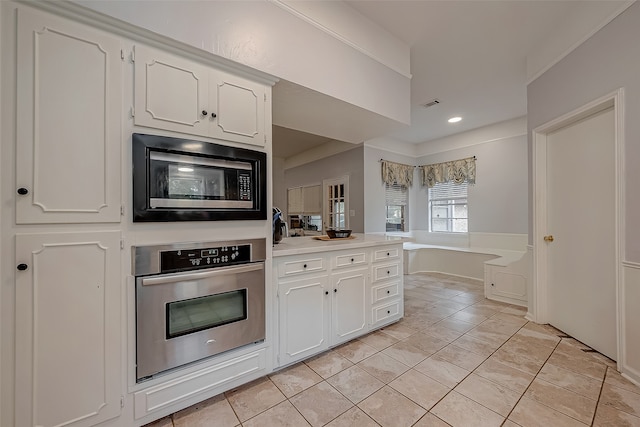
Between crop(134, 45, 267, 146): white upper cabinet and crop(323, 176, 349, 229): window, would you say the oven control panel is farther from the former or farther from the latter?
crop(323, 176, 349, 229): window

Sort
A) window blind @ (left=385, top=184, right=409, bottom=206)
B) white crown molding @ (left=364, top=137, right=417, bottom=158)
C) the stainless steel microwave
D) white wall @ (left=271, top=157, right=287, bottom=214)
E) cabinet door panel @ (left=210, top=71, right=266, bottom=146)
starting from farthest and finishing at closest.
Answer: white wall @ (left=271, top=157, right=287, bottom=214), window blind @ (left=385, top=184, right=409, bottom=206), white crown molding @ (left=364, top=137, right=417, bottom=158), cabinet door panel @ (left=210, top=71, right=266, bottom=146), the stainless steel microwave

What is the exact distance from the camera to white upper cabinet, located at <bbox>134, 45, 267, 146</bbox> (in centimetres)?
141

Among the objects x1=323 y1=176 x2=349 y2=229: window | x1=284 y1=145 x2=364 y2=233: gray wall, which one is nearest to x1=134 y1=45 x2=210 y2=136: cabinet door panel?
x1=284 y1=145 x2=364 y2=233: gray wall

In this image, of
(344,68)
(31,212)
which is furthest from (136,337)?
(344,68)

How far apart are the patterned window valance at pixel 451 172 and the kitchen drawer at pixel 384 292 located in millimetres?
3565

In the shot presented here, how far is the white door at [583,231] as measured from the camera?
6.88ft

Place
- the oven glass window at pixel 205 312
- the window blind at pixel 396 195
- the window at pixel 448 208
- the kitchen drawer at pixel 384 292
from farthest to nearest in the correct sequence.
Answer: the window blind at pixel 396 195 < the window at pixel 448 208 < the kitchen drawer at pixel 384 292 < the oven glass window at pixel 205 312

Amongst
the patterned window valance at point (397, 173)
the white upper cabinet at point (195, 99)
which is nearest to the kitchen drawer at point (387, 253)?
the white upper cabinet at point (195, 99)

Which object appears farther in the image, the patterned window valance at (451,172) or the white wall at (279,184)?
the white wall at (279,184)

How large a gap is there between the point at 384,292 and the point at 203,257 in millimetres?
1789

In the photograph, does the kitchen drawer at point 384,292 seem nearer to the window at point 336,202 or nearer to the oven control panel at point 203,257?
the oven control panel at point 203,257

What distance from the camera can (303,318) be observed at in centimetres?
199

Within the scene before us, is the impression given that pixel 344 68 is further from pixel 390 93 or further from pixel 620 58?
pixel 620 58

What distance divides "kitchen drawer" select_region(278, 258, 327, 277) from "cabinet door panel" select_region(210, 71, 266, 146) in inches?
35.7
